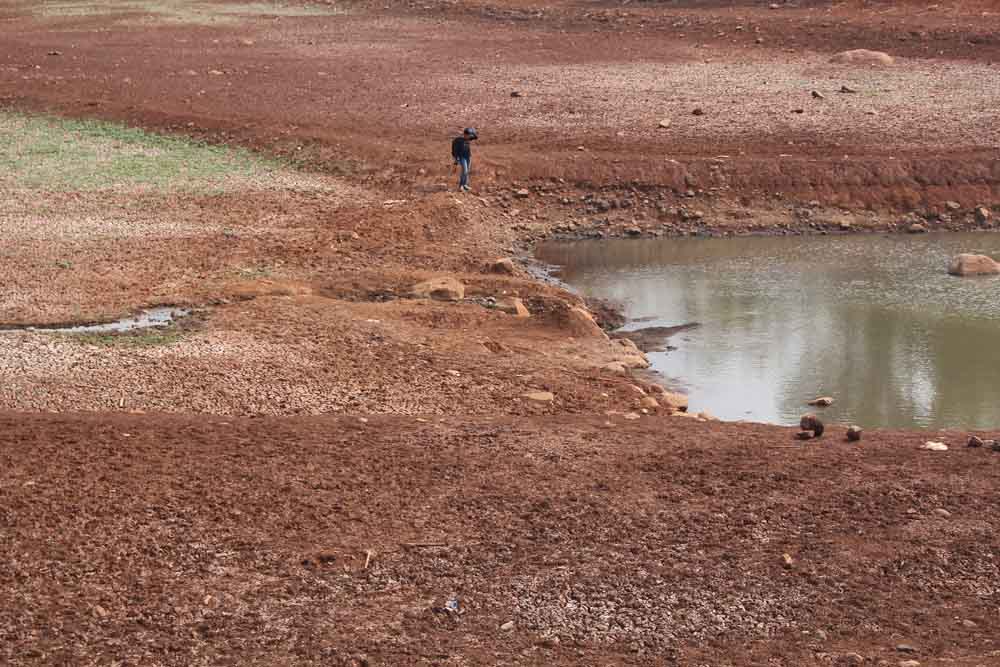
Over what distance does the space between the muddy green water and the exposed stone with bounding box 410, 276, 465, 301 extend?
7.54 feet

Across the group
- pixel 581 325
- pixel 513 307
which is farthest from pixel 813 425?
pixel 513 307

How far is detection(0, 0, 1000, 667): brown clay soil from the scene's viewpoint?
9.07 m

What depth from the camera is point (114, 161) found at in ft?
82.5

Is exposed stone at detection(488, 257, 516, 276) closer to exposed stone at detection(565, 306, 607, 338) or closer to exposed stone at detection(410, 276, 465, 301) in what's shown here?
exposed stone at detection(410, 276, 465, 301)

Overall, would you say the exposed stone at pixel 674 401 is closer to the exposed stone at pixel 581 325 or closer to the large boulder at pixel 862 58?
the exposed stone at pixel 581 325

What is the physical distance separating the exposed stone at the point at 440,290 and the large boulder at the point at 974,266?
7128 mm

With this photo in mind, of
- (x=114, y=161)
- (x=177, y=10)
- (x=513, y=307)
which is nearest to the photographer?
(x=513, y=307)

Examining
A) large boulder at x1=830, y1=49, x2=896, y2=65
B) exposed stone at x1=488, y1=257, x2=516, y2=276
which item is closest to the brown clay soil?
exposed stone at x1=488, y1=257, x2=516, y2=276

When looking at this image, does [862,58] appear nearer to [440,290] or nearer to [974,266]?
[974,266]

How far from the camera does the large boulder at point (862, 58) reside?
31141 mm

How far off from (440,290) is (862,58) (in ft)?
56.3

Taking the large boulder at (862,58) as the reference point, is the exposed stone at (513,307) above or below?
below

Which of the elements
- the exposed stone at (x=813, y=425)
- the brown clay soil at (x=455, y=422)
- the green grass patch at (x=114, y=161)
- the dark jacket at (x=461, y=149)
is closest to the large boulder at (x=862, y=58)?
the brown clay soil at (x=455, y=422)

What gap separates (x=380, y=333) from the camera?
15.6 m
